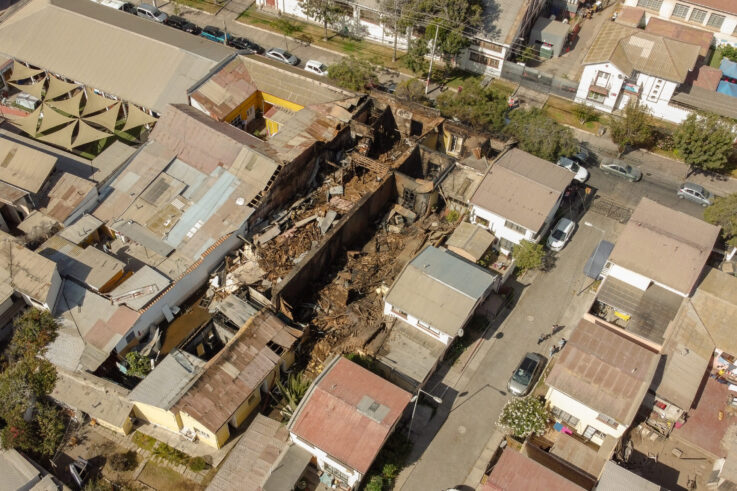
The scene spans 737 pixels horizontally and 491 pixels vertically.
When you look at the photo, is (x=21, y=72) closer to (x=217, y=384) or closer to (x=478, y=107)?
(x=217, y=384)

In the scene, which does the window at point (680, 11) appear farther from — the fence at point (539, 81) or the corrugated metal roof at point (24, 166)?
→ the corrugated metal roof at point (24, 166)

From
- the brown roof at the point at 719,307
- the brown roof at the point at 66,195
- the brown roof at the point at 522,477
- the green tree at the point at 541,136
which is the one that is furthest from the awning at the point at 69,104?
the brown roof at the point at 719,307

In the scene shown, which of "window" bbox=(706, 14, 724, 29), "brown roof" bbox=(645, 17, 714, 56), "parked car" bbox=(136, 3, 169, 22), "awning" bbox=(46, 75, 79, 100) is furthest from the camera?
"window" bbox=(706, 14, 724, 29)

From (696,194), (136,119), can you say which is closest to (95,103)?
(136,119)

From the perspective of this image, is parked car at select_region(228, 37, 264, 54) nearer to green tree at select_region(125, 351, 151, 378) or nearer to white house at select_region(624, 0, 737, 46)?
green tree at select_region(125, 351, 151, 378)

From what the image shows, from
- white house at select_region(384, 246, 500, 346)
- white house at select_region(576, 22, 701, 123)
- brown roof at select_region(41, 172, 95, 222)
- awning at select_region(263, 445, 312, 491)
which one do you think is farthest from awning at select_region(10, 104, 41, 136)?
white house at select_region(576, 22, 701, 123)

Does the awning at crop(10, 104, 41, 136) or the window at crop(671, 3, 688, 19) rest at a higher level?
the window at crop(671, 3, 688, 19)

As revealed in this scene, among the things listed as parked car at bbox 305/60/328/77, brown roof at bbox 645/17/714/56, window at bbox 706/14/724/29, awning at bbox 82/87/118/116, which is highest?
window at bbox 706/14/724/29
